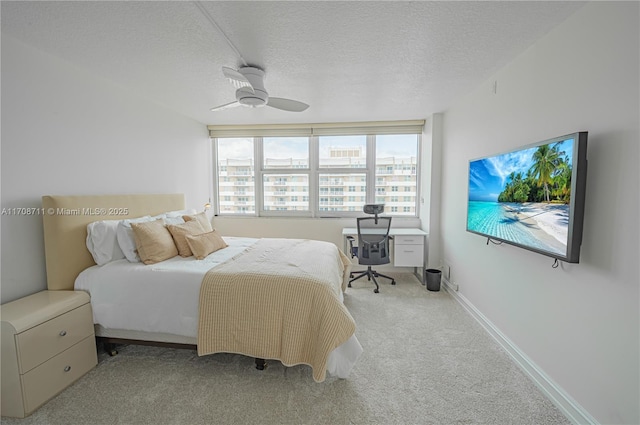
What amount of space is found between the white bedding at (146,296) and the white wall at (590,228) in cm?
241

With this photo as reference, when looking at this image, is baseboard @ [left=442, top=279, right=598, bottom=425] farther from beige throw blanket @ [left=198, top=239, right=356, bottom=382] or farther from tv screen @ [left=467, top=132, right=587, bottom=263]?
beige throw blanket @ [left=198, top=239, right=356, bottom=382]

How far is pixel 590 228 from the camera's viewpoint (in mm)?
1504

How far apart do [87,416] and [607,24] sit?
361 cm

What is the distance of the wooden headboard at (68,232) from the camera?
2.09 metres

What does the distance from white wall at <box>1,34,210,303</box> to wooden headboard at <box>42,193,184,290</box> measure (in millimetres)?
108

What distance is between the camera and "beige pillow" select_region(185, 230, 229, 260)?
2.53m

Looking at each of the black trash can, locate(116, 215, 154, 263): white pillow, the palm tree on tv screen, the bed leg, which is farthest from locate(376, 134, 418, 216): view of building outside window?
the bed leg

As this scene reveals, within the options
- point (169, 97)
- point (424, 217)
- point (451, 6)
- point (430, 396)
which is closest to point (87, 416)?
point (430, 396)

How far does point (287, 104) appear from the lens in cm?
251

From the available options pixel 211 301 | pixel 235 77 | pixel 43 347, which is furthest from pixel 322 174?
pixel 43 347

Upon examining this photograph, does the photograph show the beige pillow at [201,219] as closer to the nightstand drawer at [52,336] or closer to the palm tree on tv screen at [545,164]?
the nightstand drawer at [52,336]

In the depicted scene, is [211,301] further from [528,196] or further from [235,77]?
[528,196]

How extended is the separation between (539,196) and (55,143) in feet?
11.8

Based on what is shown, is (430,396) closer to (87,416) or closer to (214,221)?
(87,416)
